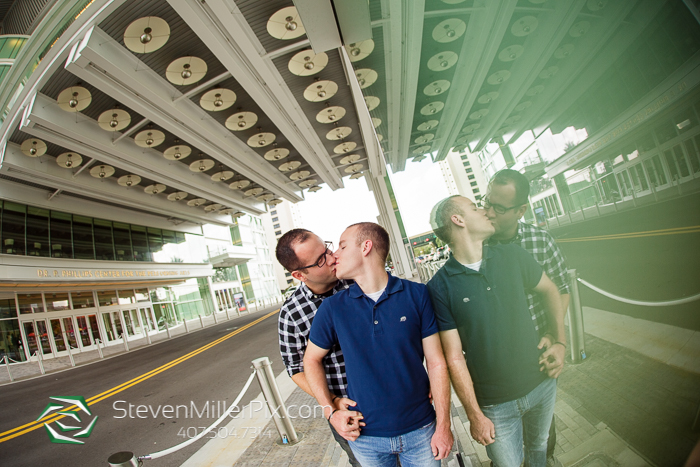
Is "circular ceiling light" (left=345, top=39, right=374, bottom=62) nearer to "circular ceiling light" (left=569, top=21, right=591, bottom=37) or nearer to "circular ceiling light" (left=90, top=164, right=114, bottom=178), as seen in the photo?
"circular ceiling light" (left=569, top=21, right=591, bottom=37)

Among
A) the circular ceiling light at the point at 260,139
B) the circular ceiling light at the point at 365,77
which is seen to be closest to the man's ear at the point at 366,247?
the circular ceiling light at the point at 365,77

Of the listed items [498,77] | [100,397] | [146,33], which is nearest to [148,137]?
[146,33]

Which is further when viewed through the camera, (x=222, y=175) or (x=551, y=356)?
(x=222, y=175)

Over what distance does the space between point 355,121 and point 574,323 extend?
15.5 meters

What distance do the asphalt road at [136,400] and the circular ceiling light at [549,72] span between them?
4323mm

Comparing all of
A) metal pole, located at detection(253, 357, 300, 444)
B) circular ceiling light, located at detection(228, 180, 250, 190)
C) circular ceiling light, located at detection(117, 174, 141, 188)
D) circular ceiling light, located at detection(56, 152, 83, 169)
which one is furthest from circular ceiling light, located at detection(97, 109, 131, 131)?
metal pole, located at detection(253, 357, 300, 444)

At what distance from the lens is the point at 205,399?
17.3 feet

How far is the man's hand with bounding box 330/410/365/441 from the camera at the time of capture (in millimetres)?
1409

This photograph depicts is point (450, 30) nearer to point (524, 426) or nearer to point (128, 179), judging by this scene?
point (524, 426)

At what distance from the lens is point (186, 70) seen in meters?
8.79

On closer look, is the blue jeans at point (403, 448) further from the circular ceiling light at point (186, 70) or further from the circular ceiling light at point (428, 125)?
the circular ceiling light at point (186, 70)

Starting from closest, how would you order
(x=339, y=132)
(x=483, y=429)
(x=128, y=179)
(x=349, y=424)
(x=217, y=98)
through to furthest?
(x=483, y=429), (x=349, y=424), (x=217, y=98), (x=339, y=132), (x=128, y=179)

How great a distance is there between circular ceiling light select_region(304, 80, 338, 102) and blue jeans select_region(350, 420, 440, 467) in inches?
426

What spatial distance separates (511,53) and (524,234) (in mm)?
630
